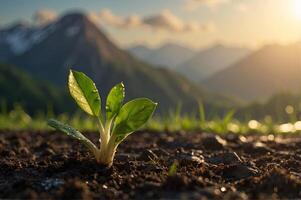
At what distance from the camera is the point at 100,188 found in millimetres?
3074

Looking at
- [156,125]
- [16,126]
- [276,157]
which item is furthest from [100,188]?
[16,126]

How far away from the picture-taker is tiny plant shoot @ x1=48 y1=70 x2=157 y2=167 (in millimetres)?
3594

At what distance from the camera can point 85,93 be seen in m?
3.78

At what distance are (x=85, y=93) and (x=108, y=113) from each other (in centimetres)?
25

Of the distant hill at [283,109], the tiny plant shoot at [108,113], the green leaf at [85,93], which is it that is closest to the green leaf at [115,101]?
the tiny plant shoot at [108,113]

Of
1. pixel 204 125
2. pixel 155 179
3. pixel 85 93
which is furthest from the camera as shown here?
pixel 204 125

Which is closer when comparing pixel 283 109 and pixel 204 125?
pixel 204 125

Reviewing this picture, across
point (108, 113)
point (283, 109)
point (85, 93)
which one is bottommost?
point (283, 109)

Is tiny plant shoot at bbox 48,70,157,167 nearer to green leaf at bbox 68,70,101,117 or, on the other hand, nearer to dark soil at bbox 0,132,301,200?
green leaf at bbox 68,70,101,117

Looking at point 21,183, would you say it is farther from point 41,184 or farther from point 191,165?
point 191,165

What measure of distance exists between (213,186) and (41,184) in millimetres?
1101

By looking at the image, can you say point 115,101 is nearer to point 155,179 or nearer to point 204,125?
point 155,179

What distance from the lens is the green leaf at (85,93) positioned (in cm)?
374

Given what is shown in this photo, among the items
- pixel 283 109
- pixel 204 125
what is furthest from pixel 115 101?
pixel 283 109
